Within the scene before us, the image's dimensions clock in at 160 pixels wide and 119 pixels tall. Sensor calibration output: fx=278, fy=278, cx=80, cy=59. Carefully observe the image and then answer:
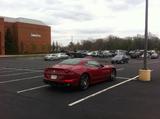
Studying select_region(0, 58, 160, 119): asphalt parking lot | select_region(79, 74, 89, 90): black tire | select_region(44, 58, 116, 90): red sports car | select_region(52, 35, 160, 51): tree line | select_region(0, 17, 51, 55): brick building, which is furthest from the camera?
select_region(52, 35, 160, 51): tree line

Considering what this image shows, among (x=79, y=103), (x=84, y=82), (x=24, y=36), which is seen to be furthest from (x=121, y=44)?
(x=79, y=103)

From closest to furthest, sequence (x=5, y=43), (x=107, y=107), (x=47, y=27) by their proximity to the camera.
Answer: (x=107, y=107) < (x=5, y=43) < (x=47, y=27)

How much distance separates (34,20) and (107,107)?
82.0 m

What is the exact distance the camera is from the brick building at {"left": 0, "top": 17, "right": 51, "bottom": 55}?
73.9 meters

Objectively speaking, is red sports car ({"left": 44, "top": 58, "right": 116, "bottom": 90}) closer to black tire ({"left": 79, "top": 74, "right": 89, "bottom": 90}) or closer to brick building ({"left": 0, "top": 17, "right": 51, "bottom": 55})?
black tire ({"left": 79, "top": 74, "right": 89, "bottom": 90})

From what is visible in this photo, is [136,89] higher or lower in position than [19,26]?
lower

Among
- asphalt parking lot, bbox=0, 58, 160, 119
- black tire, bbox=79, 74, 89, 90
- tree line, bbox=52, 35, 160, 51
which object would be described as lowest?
asphalt parking lot, bbox=0, 58, 160, 119

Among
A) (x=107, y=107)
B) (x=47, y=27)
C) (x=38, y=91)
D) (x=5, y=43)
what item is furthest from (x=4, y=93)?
(x=47, y=27)

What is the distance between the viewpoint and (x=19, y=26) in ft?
245

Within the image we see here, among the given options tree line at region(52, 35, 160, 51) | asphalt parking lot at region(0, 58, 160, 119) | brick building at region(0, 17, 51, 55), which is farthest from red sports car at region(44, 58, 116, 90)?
tree line at region(52, 35, 160, 51)

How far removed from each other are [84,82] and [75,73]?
0.76 meters

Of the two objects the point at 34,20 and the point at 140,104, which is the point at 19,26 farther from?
the point at 140,104

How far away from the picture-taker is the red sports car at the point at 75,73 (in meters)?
11.5

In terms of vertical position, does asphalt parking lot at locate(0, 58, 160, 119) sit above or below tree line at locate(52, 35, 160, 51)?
below
